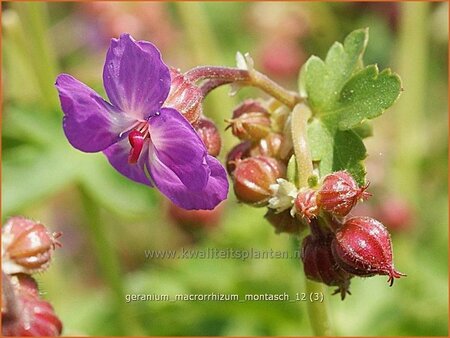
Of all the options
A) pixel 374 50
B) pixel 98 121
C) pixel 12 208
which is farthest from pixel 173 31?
pixel 98 121

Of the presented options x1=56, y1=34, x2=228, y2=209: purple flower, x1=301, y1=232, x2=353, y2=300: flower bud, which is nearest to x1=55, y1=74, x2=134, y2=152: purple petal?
x1=56, y1=34, x2=228, y2=209: purple flower

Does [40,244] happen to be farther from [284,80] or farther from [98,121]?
[284,80]

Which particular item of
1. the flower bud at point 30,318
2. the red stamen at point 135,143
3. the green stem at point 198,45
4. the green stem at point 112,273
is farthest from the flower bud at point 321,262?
the green stem at point 198,45

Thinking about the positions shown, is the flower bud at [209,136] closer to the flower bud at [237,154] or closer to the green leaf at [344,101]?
the flower bud at [237,154]

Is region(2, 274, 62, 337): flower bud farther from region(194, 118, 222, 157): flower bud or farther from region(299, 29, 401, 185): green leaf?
region(299, 29, 401, 185): green leaf

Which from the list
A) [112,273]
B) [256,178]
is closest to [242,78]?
[256,178]

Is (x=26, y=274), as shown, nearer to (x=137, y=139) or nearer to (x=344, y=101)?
(x=137, y=139)
